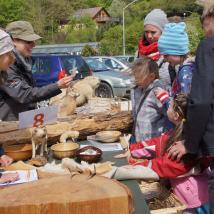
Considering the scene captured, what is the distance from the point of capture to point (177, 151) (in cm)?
258

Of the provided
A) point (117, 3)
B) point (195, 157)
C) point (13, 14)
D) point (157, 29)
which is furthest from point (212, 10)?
point (117, 3)

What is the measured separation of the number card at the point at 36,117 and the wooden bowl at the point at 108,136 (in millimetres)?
537

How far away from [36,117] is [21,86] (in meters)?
0.47

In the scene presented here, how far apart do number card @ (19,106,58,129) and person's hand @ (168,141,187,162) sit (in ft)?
2.88

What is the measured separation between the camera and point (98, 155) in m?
2.96

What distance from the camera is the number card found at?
9.69ft

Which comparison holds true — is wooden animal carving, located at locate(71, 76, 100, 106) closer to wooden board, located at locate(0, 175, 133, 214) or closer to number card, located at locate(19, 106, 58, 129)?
number card, located at locate(19, 106, 58, 129)

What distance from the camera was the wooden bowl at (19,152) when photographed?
3049mm

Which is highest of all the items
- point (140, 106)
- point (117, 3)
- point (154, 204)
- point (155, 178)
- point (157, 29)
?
point (117, 3)

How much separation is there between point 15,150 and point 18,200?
3.91ft

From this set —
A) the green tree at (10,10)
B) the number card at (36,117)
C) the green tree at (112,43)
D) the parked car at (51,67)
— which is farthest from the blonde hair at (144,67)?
the green tree at (10,10)

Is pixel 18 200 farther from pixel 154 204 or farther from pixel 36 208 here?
pixel 154 204

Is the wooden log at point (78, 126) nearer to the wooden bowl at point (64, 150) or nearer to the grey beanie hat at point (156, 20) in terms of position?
the wooden bowl at point (64, 150)

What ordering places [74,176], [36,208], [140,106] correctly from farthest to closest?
[140,106]
[74,176]
[36,208]
